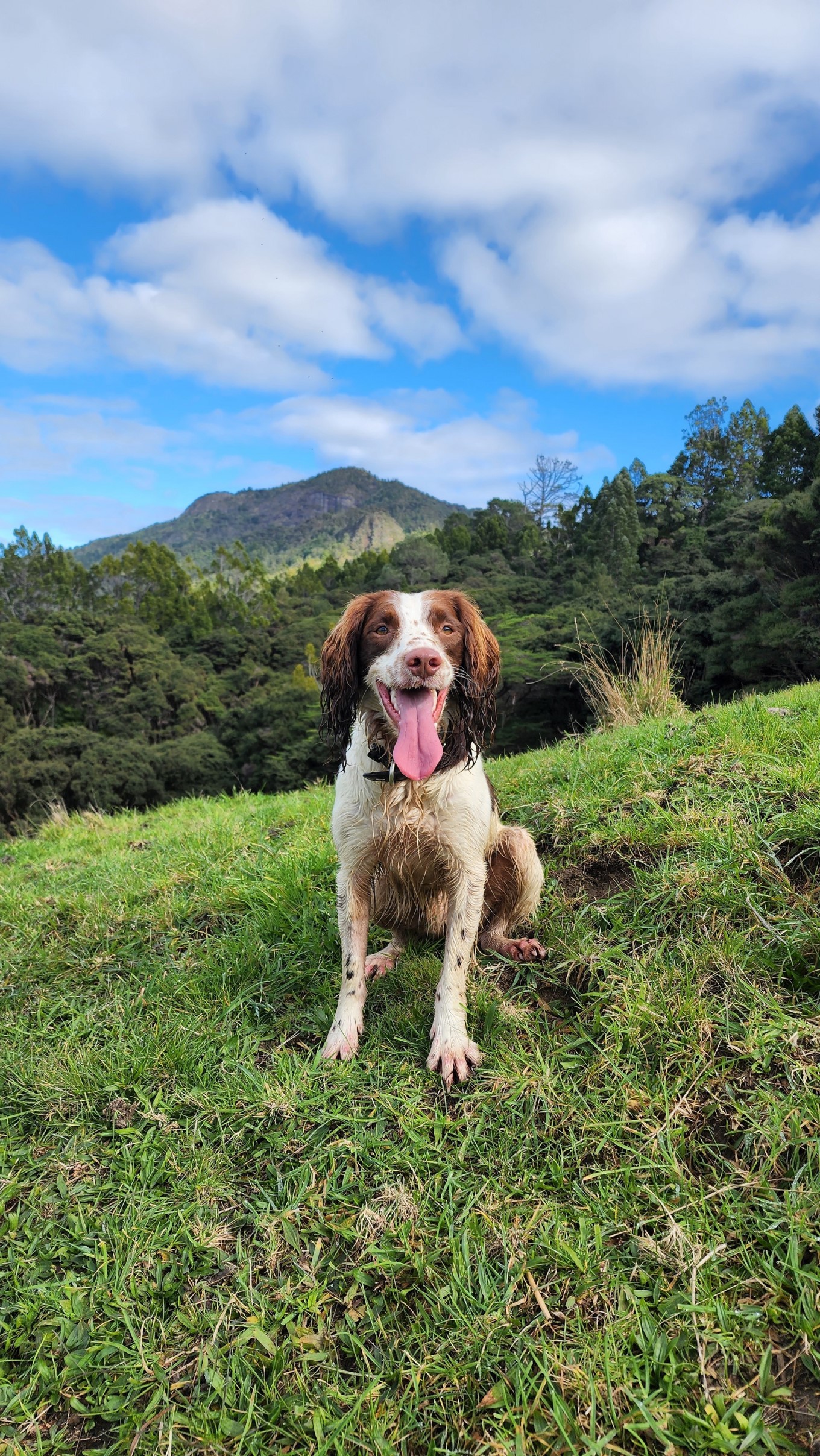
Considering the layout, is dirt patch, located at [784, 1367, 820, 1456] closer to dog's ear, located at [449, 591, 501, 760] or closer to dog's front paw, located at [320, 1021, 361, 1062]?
dog's front paw, located at [320, 1021, 361, 1062]

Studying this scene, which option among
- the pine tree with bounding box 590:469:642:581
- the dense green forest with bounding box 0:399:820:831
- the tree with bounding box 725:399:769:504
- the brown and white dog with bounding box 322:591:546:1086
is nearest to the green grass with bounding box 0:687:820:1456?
the brown and white dog with bounding box 322:591:546:1086

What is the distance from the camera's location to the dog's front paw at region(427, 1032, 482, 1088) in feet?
6.87

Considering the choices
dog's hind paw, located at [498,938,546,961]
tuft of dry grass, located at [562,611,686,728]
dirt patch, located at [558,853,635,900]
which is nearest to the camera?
dog's hind paw, located at [498,938,546,961]

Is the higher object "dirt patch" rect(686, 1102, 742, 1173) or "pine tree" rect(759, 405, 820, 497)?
"pine tree" rect(759, 405, 820, 497)

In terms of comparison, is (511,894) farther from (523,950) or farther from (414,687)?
(414,687)

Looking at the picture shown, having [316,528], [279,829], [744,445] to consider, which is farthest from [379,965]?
[316,528]

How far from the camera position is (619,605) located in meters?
27.1

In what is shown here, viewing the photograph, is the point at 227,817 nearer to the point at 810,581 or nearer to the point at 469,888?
the point at 469,888

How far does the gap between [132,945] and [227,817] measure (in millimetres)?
2170

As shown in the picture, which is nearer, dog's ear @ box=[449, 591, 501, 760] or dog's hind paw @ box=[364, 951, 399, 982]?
dog's ear @ box=[449, 591, 501, 760]

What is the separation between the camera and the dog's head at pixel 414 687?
214 cm

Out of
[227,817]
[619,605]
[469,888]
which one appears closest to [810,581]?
[619,605]

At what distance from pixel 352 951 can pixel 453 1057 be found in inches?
18.9

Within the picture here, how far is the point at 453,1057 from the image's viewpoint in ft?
6.95
